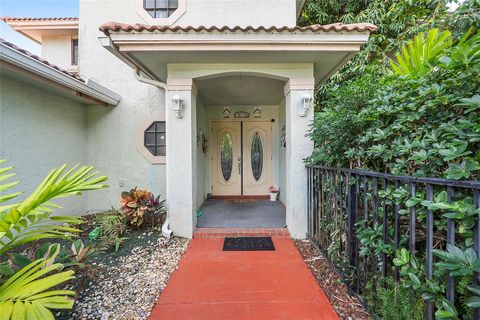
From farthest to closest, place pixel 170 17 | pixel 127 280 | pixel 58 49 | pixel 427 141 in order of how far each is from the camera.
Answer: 1. pixel 58 49
2. pixel 170 17
3. pixel 127 280
4. pixel 427 141

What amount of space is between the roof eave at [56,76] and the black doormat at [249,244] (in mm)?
3993

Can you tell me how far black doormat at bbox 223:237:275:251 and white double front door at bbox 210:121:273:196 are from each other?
11.4 ft

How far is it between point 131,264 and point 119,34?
333 cm

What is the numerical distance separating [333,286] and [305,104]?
109 inches

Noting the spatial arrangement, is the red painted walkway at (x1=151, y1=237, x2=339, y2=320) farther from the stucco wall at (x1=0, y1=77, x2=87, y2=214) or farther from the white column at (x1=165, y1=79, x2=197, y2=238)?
the stucco wall at (x1=0, y1=77, x2=87, y2=214)

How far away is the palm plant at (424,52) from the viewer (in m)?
1.83

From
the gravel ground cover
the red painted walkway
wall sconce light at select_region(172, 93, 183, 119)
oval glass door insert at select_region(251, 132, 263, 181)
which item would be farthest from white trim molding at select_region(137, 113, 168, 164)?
oval glass door insert at select_region(251, 132, 263, 181)

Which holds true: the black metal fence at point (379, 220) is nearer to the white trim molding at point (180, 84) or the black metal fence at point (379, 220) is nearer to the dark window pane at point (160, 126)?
the white trim molding at point (180, 84)

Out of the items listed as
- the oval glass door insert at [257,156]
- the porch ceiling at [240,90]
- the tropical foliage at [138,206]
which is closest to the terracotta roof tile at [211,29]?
the porch ceiling at [240,90]

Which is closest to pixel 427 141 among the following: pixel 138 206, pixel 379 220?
pixel 379 220

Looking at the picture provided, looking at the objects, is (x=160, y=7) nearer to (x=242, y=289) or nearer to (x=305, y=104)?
(x=305, y=104)

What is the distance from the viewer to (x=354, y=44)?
143 inches

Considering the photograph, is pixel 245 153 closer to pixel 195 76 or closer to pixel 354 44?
pixel 195 76

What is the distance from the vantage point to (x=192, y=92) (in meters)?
4.26
